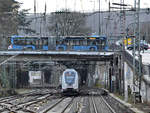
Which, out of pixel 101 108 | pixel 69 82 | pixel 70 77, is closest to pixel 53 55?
pixel 70 77

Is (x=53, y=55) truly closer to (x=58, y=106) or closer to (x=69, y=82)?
(x=69, y=82)

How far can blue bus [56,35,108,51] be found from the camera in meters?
56.3

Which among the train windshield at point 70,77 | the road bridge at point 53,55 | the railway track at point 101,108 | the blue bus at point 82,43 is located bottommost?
the railway track at point 101,108

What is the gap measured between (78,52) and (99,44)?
33.9 ft

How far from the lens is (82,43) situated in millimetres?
57531

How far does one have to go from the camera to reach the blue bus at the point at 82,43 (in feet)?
185

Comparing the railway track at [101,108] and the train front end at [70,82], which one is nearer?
the railway track at [101,108]

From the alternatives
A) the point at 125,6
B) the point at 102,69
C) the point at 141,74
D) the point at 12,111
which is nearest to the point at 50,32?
the point at 102,69

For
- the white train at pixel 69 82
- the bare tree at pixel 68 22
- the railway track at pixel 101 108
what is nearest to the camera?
the railway track at pixel 101 108

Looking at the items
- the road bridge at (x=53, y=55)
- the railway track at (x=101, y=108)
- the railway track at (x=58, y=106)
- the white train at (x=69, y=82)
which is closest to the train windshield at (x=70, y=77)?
Answer: the white train at (x=69, y=82)

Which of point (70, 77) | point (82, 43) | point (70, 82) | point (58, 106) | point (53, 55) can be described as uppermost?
→ point (82, 43)

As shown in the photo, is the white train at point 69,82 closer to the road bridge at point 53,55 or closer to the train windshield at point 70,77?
the train windshield at point 70,77

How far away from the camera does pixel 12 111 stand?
2188cm

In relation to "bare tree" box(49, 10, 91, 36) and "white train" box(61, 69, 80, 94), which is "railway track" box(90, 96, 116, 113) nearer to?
"white train" box(61, 69, 80, 94)
